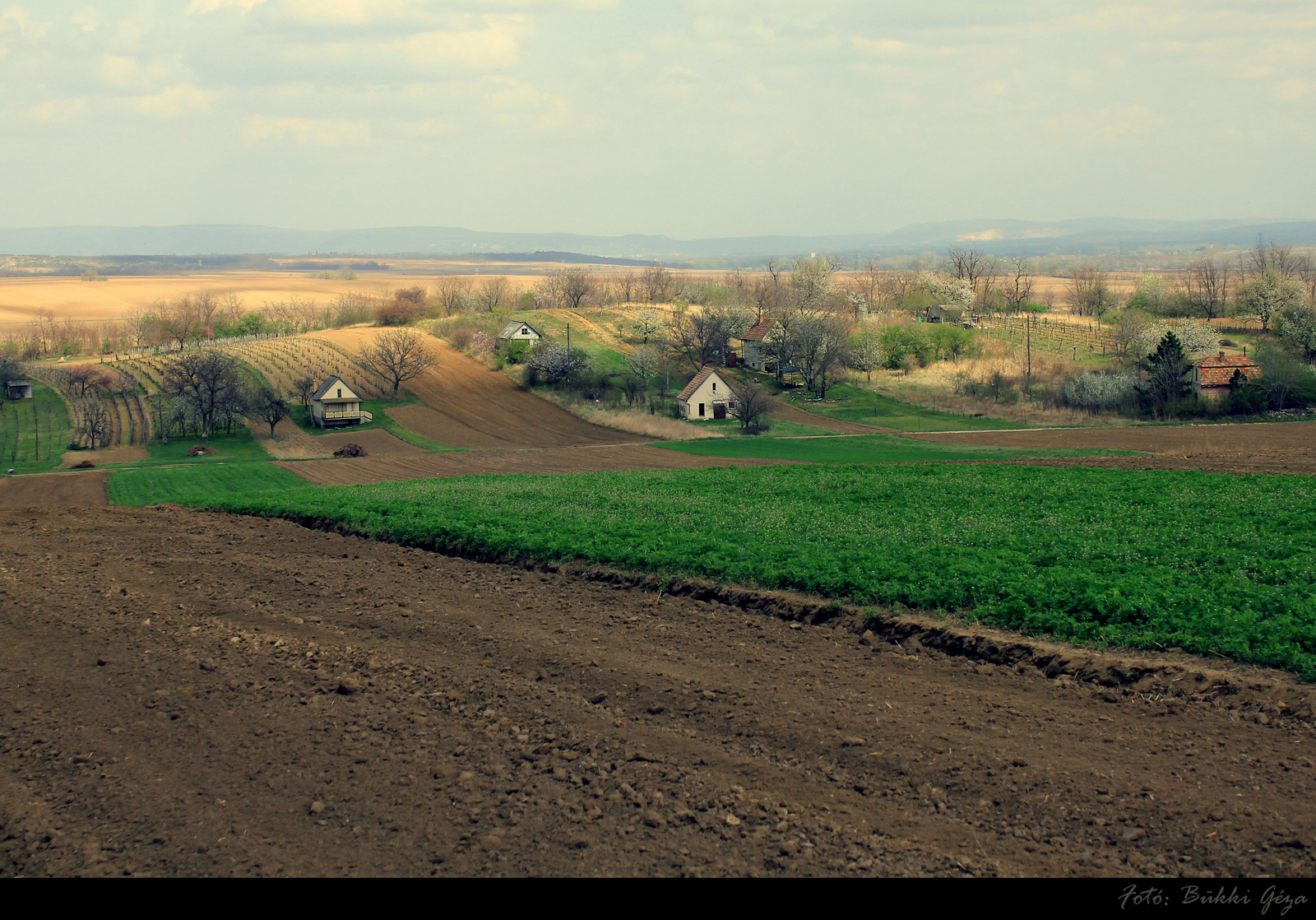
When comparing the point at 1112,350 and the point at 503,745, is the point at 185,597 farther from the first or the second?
the point at 1112,350

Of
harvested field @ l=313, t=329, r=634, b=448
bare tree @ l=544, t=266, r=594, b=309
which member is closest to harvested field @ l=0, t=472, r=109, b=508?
harvested field @ l=313, t=329, r=634, b=448

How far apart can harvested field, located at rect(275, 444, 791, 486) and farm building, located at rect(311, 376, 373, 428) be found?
636 inches

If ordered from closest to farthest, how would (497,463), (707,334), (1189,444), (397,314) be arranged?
(1189,444) → (497,463) → (707,334) → (397,314)

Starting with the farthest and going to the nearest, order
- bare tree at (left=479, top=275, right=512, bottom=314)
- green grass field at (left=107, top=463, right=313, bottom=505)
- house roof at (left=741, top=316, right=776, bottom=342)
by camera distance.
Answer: bare tree at (left=479, top=275, right=512, bottom=314) < house roof at (left=741, top=316, right=776, bottom=342) < green grass field at (left=107, top=463, right=313, bottom=505)

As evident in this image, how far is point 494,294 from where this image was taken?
147625 mm

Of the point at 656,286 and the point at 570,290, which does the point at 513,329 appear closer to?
the point at 570,290

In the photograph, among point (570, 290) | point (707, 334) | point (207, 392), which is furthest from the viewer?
point (570, 290)

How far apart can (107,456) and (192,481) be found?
58.5 feet

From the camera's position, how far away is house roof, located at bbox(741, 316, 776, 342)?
3772 inches

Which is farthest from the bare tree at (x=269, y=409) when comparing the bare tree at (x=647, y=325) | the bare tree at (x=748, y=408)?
the bare tree at (x=647, y=325)

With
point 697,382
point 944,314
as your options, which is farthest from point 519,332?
point 944,314

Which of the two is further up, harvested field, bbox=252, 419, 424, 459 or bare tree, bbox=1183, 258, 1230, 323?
bare tree, bbox=1183, 258, 1230, 323

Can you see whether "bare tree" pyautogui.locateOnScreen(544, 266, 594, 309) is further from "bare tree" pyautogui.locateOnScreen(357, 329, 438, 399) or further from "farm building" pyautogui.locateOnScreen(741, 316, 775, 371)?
"bare tree" pyautogui.locateOnScreen(357, 329, 438, 399)

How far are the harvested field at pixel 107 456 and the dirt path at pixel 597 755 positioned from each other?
1887 inches
